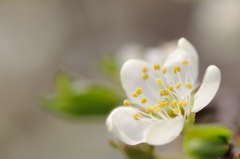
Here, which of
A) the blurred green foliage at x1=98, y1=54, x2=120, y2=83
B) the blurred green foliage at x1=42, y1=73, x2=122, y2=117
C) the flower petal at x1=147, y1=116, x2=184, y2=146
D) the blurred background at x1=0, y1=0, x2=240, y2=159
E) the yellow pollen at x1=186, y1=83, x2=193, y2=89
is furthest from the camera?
the blurred background at x1=0, y1=0, x2=240, y2=159

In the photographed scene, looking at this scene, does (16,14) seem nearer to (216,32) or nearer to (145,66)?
(216,32)

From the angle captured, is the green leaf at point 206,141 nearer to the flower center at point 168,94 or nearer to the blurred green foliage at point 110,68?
the flower center at point 168,94

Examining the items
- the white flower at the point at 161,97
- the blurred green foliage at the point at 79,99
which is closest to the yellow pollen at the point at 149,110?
the white flower at the point at 161,97

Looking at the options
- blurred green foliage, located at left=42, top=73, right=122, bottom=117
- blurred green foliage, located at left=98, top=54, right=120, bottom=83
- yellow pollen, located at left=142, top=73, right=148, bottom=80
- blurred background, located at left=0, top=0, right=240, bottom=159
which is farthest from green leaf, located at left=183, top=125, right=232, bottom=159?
blurred background, located at left=0, top=0, right=240, bottom=159

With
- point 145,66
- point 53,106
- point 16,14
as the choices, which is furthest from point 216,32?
point 16,14

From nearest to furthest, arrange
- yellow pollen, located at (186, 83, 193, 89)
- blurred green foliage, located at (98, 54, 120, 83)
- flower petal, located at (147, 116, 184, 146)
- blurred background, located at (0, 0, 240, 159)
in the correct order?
flower petal, located at (147, 116, 184, 146), yellow pollen, located at (186, 83, 193, 89), blurred green foliage, located at (98, 54, 120, 83), blurred background, located at (0, 0, 240, 159)

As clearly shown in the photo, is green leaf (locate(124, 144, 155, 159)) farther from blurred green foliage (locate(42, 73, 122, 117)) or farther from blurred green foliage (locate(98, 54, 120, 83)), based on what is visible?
blurred green foliage (locate(98, 54, 120, 83))

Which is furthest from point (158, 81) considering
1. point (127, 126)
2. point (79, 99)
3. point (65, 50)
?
point (65, 50)
